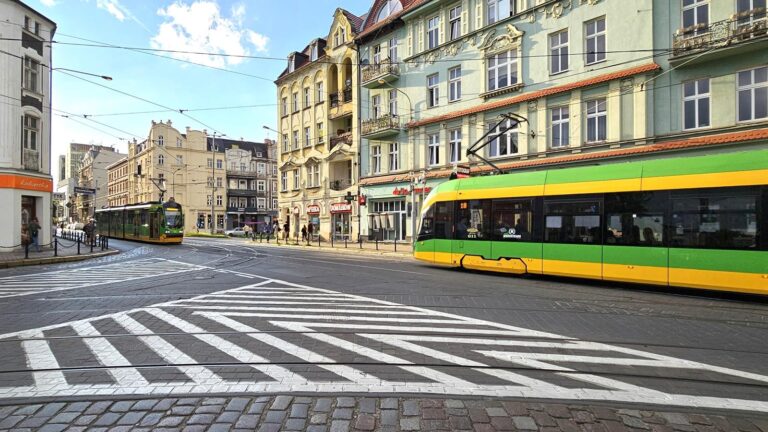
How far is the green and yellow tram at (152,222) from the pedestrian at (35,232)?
8.04 meters

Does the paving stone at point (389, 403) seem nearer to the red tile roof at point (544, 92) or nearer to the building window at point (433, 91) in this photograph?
the red tile roof at point (544, 92)

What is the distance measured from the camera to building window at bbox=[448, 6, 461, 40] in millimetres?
25125

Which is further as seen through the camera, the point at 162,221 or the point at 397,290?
the point at 162,221

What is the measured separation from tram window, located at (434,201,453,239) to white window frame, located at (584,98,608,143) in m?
9.13

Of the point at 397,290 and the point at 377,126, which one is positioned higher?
the point at 377,126

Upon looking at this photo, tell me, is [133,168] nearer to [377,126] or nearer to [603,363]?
[377,126]

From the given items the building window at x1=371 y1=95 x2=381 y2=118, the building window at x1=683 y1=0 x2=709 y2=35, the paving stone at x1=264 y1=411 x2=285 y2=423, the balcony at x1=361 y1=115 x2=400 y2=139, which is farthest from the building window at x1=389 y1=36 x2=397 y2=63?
the paving stone at x1=264 y1=411 x2=285 y2=423

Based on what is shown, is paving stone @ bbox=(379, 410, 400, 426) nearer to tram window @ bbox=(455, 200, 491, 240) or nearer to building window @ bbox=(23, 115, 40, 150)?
tram window @ bbox=(455, 200, 491, 240)

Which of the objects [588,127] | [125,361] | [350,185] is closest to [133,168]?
[350,185]

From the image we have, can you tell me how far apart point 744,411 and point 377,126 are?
26864 mm

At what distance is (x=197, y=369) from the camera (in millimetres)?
4574

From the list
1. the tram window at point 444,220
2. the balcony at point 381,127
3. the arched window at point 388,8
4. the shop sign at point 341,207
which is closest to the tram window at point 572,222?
the tram window at point 444,220

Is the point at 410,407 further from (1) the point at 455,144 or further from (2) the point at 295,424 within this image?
(1) the point at 455,144

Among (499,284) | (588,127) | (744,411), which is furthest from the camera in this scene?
(588,127)
